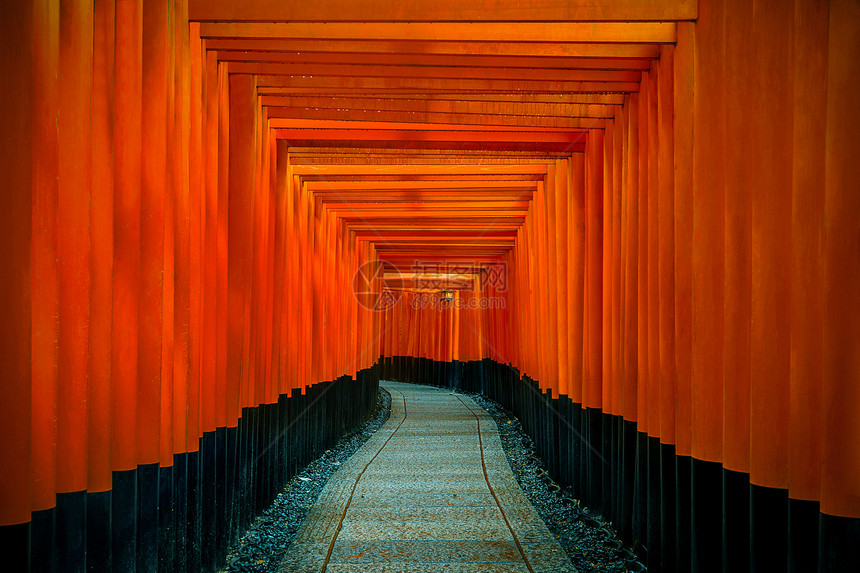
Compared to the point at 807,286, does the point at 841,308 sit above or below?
below

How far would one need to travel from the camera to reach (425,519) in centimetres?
757

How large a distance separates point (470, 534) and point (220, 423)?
2.66m

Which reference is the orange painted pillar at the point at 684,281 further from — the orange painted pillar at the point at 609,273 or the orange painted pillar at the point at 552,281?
the orange painted pillar at the point at 552,281

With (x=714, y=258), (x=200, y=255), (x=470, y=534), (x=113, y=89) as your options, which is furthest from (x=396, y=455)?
(x=113, y=89)

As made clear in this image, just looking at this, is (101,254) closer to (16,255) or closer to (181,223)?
(16,255)

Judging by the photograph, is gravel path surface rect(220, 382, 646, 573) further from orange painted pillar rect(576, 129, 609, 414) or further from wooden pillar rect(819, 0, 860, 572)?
wooden pillar rect(819, 0, 860, 572)

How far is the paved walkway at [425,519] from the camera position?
20.4ft

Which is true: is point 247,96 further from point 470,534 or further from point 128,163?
point 470,534

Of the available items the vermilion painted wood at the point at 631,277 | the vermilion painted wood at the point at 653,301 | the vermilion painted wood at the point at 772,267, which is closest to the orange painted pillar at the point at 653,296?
the vermilion painted wood at the point at 653,301

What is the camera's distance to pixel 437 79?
21.6 ft

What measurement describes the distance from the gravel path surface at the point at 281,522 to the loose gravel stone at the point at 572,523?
2.55 metres

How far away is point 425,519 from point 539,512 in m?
1.39

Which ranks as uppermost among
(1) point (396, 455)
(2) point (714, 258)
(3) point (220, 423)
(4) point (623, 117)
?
(4) point (623, 117)

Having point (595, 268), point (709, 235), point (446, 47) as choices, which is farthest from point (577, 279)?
point (709, 235)
